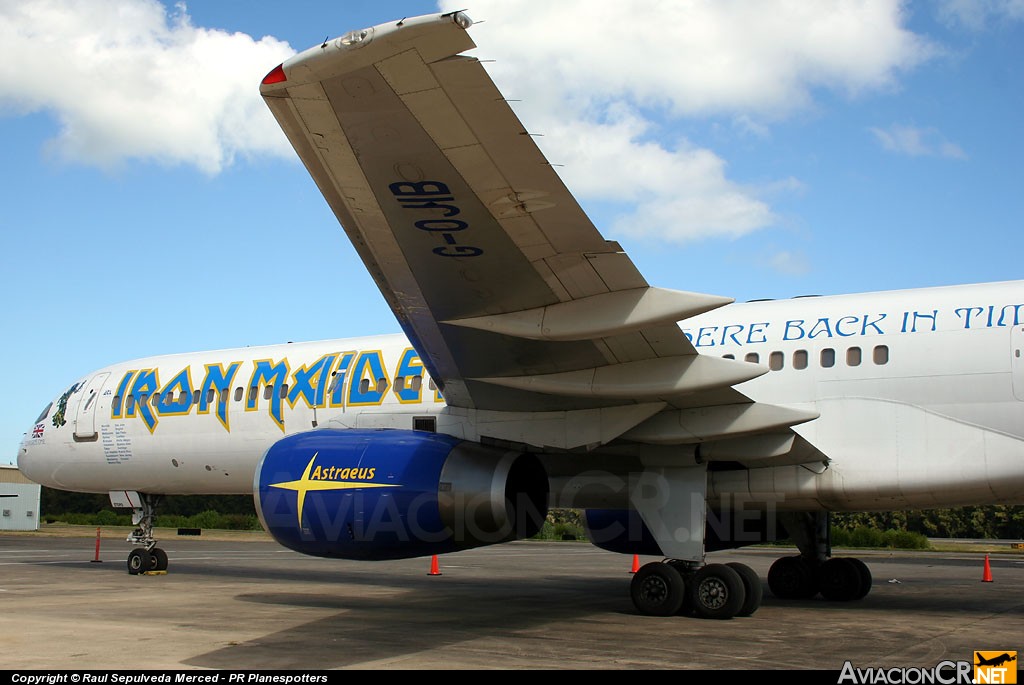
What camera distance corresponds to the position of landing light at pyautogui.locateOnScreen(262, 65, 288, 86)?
262 inches

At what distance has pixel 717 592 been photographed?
10062mm

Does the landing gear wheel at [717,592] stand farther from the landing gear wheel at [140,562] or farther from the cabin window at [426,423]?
the landing gear wheel at [140,562]

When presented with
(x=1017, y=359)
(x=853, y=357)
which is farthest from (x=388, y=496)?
(x=1017, y=359)

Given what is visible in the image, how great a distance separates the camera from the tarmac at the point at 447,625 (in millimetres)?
7441

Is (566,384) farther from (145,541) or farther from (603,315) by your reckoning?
(145,541)

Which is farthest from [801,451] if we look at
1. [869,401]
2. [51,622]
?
[51,622]

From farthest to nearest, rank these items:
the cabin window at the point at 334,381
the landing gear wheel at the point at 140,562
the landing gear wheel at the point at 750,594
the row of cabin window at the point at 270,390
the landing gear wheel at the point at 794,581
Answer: the landing gear wheel at the point at 140,562
the cabin window at the point at 334,381
the landing gear wheel at the point at 794,581
the row of cabin window at the point at 270,390
the landing gear wheel at the point at 750,594

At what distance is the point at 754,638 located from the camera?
8.78m

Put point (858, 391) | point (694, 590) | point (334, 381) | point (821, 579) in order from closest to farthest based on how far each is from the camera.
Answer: point (694, 590), point (858, 391), point (821, 579), point (334, 381)

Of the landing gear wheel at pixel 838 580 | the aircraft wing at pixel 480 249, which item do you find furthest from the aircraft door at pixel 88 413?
the landing gear wheel at pixel 838 580

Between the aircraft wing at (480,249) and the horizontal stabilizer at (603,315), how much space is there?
0.04 feet

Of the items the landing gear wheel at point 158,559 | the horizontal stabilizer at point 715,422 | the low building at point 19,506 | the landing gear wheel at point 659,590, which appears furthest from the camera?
the low building at point 19,506

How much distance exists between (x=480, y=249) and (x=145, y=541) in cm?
1100

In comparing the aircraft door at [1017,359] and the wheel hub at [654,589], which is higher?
the aircraft door at [1017,359]
